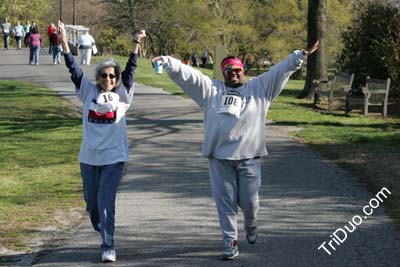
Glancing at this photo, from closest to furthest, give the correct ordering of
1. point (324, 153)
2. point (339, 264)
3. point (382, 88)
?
point (339, 264)
point (324, 153)
point (382, 88)

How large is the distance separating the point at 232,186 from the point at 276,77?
1032 millimetres

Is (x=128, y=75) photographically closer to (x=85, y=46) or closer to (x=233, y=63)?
(x=233, y=63)

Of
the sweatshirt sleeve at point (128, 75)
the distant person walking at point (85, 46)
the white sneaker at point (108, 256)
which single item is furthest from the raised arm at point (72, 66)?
the distant person walking at point (85, 46)

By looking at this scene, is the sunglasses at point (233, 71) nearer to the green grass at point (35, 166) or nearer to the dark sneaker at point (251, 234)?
the dark sneaker at point (251, 234)

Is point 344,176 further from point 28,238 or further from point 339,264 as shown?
point 28,238

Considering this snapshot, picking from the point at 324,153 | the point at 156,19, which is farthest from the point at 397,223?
the point at 156,19

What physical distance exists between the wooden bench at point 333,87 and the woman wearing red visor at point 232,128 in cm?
1299

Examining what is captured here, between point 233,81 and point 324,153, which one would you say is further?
point 324,153

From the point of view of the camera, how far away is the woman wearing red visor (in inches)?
246

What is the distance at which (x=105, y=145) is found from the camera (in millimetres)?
6230

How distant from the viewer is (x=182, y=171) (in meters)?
A: 10.6

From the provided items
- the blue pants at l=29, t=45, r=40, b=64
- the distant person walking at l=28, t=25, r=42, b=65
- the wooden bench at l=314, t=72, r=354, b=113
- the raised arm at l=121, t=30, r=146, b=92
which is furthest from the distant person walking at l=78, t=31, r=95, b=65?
the raised arm at l=121, t=30, r=146, b=92

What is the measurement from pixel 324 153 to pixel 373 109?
8.12m

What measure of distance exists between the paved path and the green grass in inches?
23.9
